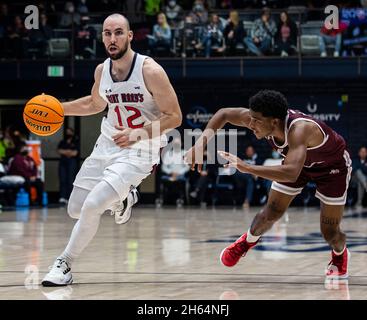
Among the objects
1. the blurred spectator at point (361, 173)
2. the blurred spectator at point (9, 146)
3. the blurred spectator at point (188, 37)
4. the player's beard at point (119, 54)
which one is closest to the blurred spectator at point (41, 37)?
the blurred spectator at point (9, 146)

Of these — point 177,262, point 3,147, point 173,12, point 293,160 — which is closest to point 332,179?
point 293,160

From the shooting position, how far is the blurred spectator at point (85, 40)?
75.0 feet

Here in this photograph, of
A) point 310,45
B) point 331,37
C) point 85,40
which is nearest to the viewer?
point 331,37

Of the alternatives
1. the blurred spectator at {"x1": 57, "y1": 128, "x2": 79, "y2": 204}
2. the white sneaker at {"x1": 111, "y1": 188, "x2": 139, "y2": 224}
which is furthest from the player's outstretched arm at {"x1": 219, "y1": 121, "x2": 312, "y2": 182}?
the blurred spectator at {"x1": 57, "y1": 128, "x2": 79, "y2": 204}

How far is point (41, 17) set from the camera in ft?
76.0

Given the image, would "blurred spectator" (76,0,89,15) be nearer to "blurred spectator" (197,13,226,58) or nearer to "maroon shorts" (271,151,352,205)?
"blurred spectator" (197,13,226,58)

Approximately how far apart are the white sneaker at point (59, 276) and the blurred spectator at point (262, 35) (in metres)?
15.2

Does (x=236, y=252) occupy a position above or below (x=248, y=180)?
above

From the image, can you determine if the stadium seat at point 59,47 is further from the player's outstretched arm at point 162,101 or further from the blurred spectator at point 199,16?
the player's outstretched arm at point 162,101

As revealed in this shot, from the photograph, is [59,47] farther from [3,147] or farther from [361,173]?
[361,173]

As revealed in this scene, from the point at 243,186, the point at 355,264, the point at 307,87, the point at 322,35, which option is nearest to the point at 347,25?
the point at 322,35

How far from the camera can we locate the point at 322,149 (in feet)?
25.7

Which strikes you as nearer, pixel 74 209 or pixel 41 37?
pixel 74 209

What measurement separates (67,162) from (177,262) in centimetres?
1433
